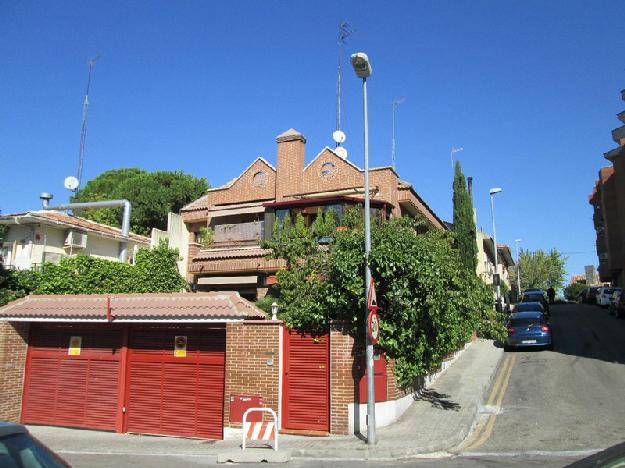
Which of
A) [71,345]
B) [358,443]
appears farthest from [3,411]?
[358,443]

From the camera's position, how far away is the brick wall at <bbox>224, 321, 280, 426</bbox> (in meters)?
10.9

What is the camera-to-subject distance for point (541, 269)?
6600cm

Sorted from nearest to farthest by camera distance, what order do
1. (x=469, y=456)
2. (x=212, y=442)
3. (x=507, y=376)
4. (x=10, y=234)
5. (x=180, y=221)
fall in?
(x=469, y=456) < (x=212, y=442) < (x=507, y=376) < (x=10, y=234) < (x=180, y=221)

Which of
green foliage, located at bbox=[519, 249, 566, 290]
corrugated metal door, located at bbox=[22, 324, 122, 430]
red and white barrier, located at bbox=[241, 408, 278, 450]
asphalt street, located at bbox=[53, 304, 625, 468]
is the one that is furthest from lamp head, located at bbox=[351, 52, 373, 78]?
green foliage, located at bbox=[519, 249, 566, 290]

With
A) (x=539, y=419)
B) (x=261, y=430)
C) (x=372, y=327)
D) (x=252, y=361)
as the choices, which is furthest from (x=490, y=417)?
(x=252, y=361)

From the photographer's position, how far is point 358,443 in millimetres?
9812

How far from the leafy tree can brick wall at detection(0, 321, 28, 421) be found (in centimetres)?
2819

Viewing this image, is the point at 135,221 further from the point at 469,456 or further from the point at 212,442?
the point at 469,456

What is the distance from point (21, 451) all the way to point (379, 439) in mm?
7995

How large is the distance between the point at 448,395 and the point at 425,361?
6.07 feet

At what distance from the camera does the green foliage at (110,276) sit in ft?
56.0

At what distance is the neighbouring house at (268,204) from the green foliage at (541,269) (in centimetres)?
4632

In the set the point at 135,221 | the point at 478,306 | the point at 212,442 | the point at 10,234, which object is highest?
the point at 135,221

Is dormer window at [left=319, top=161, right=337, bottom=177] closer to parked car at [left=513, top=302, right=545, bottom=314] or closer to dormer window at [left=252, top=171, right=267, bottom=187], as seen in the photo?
dormer window at [left=252, top=171, right=267, bottom=187]
